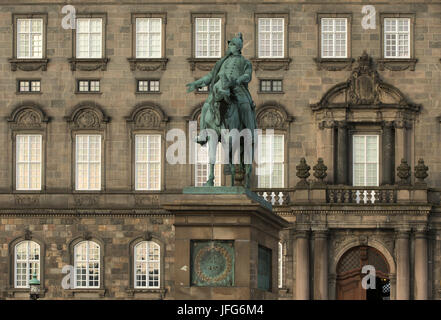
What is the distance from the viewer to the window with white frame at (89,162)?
5984 centimetres

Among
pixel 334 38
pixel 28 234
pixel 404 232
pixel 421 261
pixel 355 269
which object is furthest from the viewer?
pixel 334 38

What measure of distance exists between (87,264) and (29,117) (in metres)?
6.40

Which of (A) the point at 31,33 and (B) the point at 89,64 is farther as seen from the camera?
(A) the point at 31,33

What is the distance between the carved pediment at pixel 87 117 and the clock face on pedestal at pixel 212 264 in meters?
29.9

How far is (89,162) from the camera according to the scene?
5981cm

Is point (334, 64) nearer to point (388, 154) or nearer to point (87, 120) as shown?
point (388, 154)

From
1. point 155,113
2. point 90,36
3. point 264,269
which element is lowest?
point 264,269

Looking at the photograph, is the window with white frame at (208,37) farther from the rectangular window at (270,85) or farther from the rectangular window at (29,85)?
the rectangular window at (29,85)

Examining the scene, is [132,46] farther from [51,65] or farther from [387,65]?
[387,65]

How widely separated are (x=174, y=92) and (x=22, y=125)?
6290 mm

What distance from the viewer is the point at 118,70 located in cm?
6022

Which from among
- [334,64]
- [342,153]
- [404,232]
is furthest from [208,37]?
[404,232]

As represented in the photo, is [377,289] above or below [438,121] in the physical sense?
below
